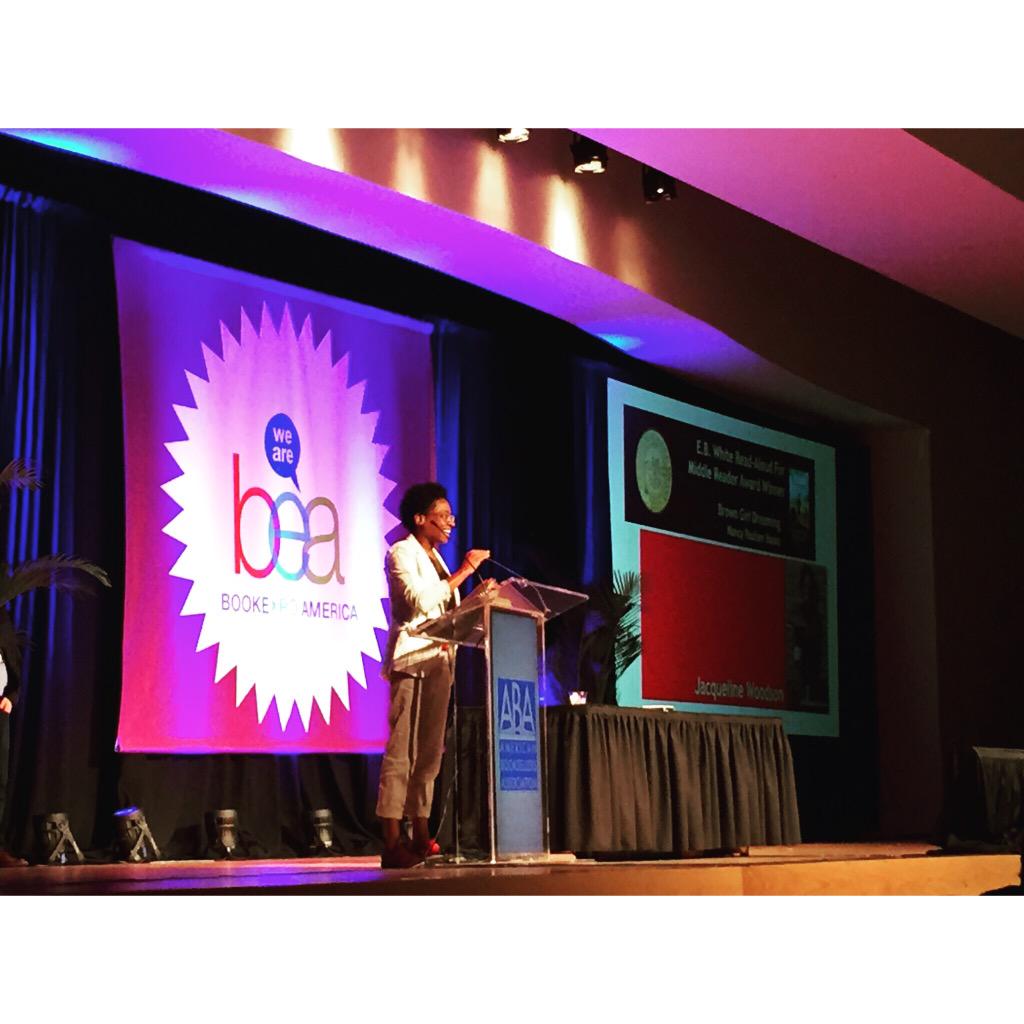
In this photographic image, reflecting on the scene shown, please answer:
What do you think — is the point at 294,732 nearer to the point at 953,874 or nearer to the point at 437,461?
the point at 437,461

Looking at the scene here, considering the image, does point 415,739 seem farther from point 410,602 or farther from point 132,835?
point 132,835

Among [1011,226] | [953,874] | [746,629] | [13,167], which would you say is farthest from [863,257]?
[13,167]

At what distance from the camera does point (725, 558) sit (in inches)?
403

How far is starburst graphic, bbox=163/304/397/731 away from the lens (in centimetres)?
685

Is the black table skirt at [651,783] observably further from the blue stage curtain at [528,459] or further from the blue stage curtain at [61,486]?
the blue stage curtain at [528,459]

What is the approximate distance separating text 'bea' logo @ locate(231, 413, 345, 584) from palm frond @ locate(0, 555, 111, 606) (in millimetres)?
720

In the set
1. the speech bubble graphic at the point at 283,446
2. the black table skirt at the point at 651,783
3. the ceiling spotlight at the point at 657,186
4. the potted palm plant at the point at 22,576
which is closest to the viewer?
the potted palm plant at the point at 22,576

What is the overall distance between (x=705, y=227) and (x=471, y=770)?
437 cm

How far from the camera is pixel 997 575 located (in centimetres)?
1214

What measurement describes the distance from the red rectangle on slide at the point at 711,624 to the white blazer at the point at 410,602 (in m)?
4.69

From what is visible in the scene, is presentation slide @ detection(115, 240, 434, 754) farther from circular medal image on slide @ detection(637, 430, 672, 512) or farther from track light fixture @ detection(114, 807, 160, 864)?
circular medal image on slide @ detection(637, 430, 672, 512)

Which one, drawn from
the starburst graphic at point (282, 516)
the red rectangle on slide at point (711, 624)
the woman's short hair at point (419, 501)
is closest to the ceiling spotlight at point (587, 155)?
the starburst graphic at point (282, 516)

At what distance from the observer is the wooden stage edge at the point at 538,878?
375 centimetres

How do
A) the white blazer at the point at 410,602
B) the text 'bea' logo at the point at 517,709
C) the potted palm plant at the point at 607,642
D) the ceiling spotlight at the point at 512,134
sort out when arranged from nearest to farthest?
1. the white blazer at the point at 410,602
2. the text 'bea' logo at the point at 517,709
3. the ceiling spotlight at the point at 512,134
4. the potted palm plant at the point at 607,642
